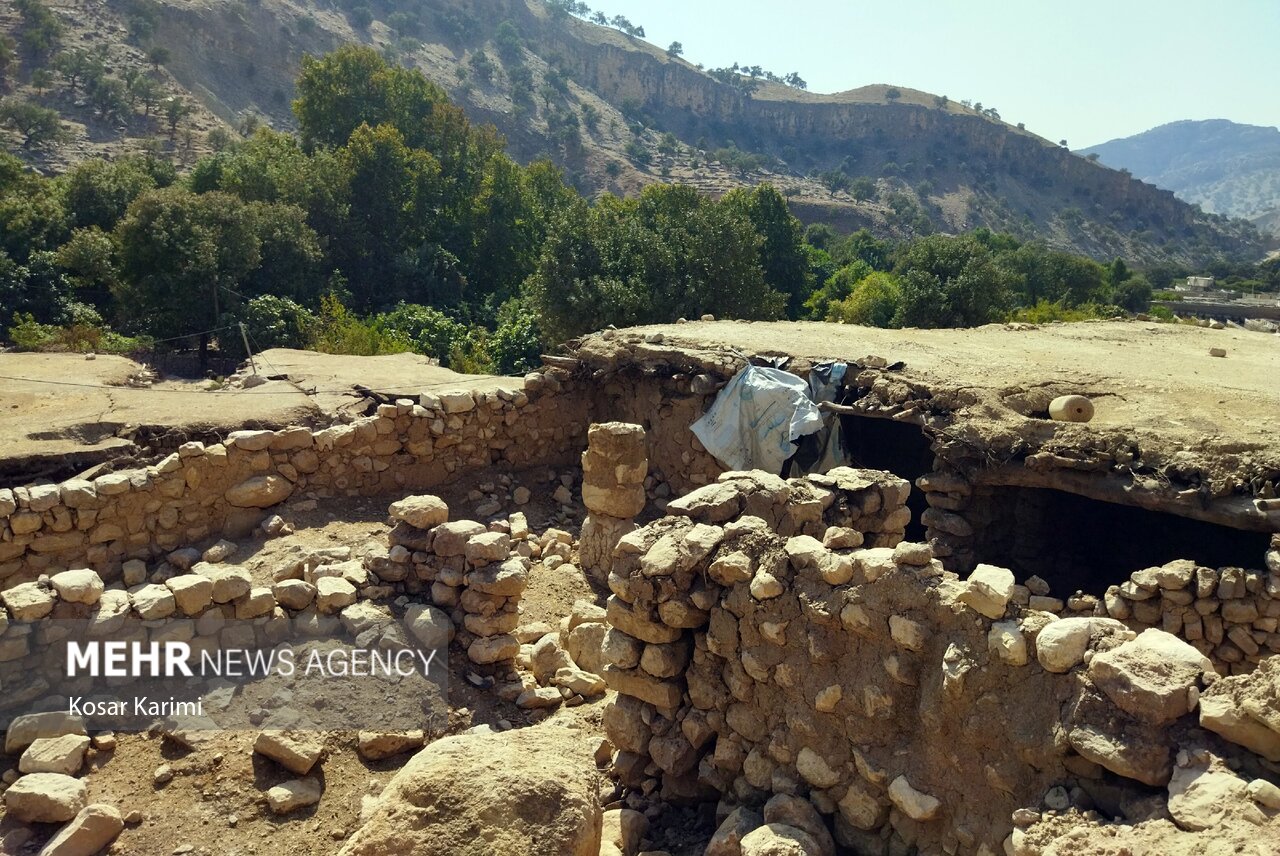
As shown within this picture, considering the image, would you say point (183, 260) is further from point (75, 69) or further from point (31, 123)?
point (75, 69)

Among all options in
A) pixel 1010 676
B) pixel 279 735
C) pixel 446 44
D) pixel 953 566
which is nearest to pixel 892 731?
pixel 1010 676

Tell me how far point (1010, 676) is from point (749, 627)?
4.41ft

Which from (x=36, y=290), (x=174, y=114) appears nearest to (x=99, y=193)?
(x=36, y=290)

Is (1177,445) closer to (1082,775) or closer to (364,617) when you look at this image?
(1082,775)

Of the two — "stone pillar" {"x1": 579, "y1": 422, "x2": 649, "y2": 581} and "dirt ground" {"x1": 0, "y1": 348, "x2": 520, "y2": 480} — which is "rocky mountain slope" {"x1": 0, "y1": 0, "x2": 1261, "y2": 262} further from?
"stone pillar" {"x1": 579, "y1": 422, "x2": 649, "y2": 581}

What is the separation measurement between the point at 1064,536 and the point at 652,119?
94.3 m

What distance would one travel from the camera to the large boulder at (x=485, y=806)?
11.0ft

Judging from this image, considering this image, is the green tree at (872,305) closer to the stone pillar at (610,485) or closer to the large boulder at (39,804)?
the stone pillar at (610,485)

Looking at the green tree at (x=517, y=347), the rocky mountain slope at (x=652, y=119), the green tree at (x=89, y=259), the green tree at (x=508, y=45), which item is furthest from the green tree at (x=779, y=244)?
the green tree at (x=508, y=45)

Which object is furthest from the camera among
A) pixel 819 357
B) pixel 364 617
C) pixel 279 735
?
pixel 819 357

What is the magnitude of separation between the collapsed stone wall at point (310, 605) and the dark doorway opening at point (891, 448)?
5.09 metres

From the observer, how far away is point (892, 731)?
3.92 meters

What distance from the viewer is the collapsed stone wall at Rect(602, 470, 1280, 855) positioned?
3.04 m

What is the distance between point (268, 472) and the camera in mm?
8672
